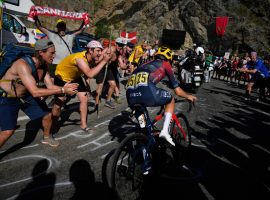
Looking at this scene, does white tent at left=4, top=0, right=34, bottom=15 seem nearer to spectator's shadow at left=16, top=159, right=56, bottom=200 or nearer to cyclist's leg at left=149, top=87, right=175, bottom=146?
spectator's shadow at left=16, top=159, right=56, bottom=200

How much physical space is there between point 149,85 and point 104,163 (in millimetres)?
1386

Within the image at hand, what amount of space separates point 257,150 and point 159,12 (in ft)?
193

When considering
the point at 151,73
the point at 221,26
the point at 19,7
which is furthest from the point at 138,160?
the point at 221,26

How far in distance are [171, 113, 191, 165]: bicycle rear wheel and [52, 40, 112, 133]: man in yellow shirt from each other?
174 cm

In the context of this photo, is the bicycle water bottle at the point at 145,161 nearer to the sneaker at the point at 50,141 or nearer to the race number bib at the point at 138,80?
the race number bib at the point at 138,80

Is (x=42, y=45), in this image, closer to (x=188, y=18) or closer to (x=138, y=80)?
(x=138, y=80)

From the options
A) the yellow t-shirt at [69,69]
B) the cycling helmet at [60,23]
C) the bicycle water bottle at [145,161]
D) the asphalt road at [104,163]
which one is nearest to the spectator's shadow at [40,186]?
the asphalt road at [104,163]

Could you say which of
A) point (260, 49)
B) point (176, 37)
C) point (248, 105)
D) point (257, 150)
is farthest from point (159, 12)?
point (257, 150)

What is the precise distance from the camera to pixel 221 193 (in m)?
4.00

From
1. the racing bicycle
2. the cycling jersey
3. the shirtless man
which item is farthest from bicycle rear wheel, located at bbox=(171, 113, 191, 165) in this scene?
the shirtless man

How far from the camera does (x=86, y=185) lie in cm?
383

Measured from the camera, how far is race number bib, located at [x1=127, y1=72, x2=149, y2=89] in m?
4.04

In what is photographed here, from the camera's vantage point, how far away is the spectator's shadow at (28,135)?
4.80 m

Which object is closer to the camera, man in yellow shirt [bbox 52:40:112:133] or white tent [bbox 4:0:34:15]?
man in yellow shirt [bbox 52:40:112:133]
